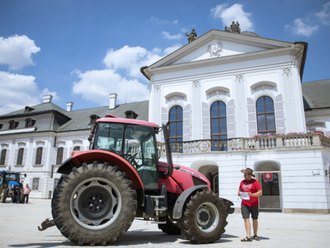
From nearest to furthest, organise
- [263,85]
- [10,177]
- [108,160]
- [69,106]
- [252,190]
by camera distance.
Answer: [108,160]
[252,190]
[263,85]
[10,177]
[69,106]

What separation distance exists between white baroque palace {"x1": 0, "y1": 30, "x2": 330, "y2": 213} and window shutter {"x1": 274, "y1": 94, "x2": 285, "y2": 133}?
0.20 ft

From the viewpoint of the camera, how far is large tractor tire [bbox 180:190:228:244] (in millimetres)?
5727

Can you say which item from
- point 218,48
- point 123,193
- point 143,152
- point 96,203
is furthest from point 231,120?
point 96,203

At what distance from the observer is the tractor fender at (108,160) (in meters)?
5.43

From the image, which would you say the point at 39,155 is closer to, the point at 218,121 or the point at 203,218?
the point at 218,121

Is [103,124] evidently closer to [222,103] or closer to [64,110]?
[222,103]

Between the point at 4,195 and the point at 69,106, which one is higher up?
the point at 69,106

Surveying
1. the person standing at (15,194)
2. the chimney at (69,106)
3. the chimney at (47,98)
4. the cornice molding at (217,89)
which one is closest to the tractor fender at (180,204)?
the cornice molding at (217,89)

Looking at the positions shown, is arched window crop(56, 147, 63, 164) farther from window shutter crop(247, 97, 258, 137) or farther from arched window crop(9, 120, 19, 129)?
window shutter crop(247, 97, 258, 137)

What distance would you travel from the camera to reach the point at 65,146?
30.6 metres

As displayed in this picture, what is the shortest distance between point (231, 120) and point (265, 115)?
2285 mm

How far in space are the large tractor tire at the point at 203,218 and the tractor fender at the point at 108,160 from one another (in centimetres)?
114

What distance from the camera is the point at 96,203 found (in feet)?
17.5

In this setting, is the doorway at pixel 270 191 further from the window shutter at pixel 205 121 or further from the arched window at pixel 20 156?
the arched window at pixel 20 156
